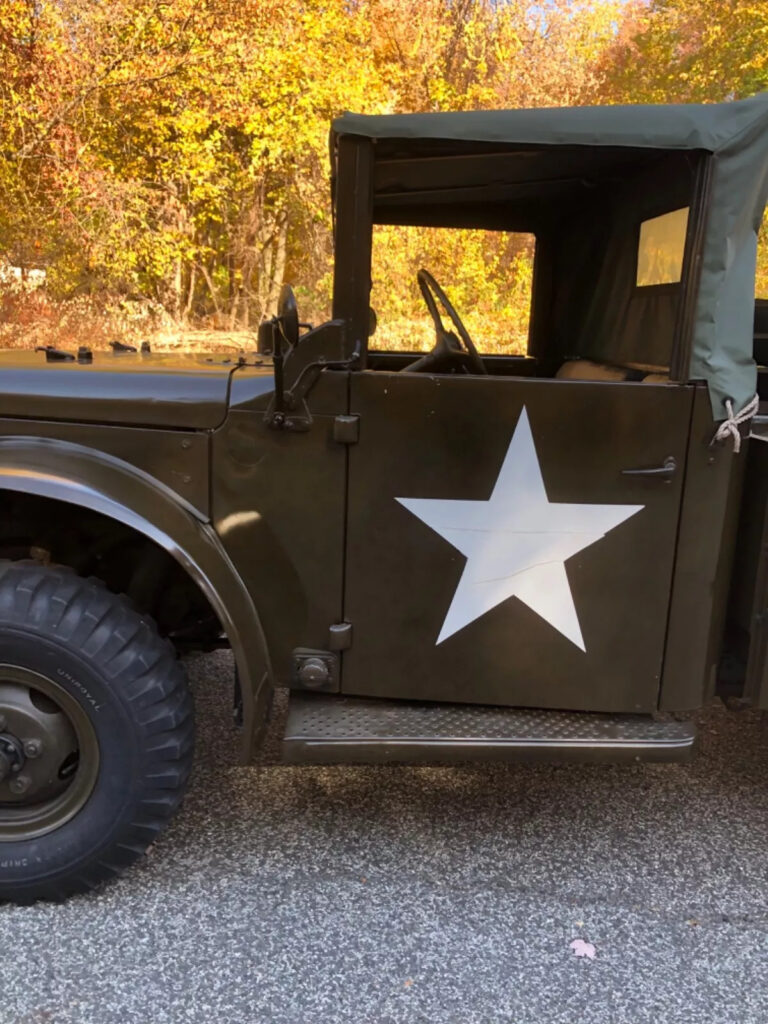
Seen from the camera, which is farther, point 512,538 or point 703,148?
point 512,538

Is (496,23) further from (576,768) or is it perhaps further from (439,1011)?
(439,1011)

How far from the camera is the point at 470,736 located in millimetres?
2336

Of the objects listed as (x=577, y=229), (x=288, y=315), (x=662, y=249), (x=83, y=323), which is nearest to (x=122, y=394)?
(x=288, y=315)

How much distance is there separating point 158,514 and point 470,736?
3.38 feet

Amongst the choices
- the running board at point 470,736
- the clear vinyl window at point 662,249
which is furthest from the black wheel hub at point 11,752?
the clear vinyl window at point 662,249

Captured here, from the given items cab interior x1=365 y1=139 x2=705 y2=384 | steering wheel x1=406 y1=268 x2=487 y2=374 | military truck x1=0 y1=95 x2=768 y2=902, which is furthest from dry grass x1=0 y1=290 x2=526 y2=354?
military truck x1=0 y1=95 x2=768 y2=902

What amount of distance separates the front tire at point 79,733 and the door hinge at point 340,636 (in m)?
0.43

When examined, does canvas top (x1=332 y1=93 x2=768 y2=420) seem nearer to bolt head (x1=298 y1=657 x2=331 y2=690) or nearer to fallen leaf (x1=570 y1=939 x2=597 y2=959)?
bolt head (x1=298 y1=657 x2=331 y2=690)

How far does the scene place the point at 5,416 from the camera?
2.42m

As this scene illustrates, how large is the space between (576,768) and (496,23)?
1565 centimetres

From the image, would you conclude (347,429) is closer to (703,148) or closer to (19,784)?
(703,148)

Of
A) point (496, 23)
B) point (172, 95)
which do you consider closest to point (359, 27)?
point (172, 95)

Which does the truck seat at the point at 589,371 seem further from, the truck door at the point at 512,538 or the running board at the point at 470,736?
the running board at the point at 470,736

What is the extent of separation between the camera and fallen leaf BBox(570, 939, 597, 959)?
2213mm
